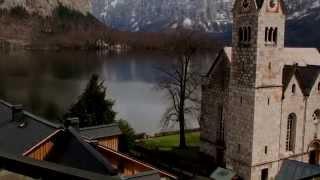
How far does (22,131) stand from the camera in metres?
20.8

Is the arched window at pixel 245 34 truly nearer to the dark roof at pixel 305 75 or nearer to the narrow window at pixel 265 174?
the dark roof at pixel 305 75

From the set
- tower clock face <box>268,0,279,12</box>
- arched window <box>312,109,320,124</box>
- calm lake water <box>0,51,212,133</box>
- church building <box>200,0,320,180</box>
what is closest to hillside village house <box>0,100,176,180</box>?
church building <box>200,0,320,180</box>

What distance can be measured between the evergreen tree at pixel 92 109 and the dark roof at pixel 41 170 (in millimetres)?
30277

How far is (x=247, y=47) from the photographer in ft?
101

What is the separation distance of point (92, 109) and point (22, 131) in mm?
14788

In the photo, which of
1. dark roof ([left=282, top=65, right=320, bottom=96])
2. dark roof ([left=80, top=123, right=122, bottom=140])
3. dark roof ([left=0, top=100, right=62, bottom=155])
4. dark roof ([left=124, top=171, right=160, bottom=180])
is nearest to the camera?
dark roof ([left=124, top=171, right=160, bottom=180])

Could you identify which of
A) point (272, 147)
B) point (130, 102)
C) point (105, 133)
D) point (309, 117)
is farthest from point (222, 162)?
point (130, 102)

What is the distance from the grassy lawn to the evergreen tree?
19.2 ft

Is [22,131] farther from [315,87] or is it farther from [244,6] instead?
[315,87]

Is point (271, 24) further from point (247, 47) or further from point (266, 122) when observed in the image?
point (266, 122)

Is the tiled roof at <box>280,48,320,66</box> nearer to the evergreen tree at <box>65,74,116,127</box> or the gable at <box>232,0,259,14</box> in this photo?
the gable at <box>232,0,259,14</box>

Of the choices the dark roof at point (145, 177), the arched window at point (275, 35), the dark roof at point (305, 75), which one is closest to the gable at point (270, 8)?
the arched window at point (275, 35)

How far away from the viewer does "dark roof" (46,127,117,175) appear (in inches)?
589

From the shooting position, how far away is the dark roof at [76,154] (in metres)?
15.0
